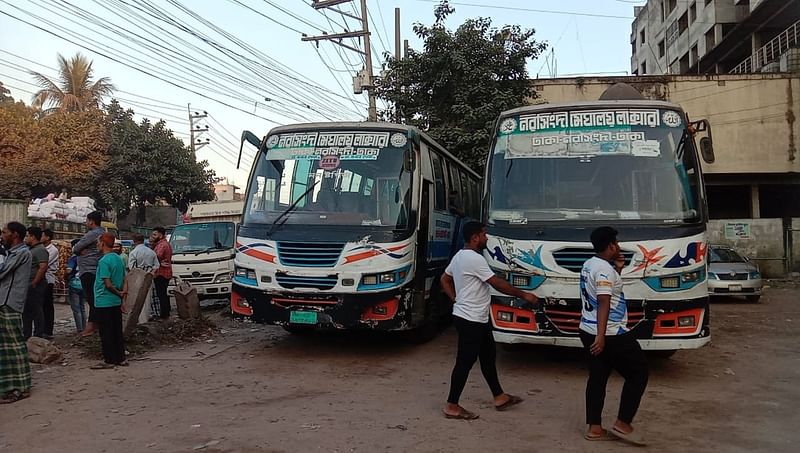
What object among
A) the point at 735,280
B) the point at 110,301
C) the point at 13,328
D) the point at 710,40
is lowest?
the point at 735,280

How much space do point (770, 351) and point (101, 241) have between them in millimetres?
9093

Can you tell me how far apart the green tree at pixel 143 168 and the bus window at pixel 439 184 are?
2120cm

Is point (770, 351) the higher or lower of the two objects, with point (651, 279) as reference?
lower

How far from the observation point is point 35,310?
888cm

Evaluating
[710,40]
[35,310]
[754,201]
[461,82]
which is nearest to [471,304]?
[35,310]

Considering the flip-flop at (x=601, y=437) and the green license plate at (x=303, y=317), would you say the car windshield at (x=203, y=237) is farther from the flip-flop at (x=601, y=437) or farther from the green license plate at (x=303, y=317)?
the flip-flop at (x=601, y=437)

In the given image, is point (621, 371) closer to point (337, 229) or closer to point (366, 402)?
point (366, 402)

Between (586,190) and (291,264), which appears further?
(291,264)

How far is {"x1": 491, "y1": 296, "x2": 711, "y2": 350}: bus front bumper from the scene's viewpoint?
22.0 feet

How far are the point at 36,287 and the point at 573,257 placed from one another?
6948 mm

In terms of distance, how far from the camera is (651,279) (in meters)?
6.68

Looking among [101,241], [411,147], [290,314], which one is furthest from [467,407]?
[101,241]

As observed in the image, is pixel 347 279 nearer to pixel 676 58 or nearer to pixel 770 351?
pixel 770 351

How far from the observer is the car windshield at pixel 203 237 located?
1446 cm
